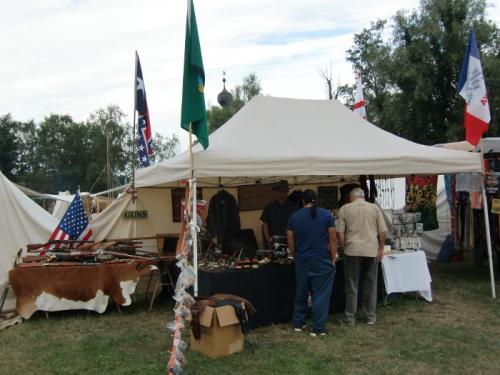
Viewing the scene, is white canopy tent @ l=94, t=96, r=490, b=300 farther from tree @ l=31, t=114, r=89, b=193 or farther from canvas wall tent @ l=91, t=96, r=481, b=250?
tree @ l=31, t=114, r=89, b=193

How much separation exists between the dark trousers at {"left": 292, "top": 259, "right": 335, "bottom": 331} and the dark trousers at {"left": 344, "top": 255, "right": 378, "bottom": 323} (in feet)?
1.30

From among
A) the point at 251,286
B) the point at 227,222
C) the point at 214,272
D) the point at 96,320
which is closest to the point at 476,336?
the point at 251,286

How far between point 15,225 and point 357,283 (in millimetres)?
4864

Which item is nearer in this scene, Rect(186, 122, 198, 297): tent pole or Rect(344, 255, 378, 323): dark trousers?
Rect(186, 122, 198, 297): tent pole

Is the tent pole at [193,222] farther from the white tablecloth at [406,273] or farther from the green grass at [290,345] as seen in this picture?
the white tablecloth at [406,273]

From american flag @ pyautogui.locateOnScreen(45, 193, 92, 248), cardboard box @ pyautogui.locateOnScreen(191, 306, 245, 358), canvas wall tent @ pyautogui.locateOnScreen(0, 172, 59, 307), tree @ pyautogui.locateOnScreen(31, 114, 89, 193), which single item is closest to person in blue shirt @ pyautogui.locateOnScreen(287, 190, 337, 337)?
cardboard box @ pyautogui.locateOnScreen(191, 306, 245, 358)

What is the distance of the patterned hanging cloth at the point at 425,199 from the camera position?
8.38 meters

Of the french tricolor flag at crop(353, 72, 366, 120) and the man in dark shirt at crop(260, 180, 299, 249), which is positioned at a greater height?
the french tricolor flag at crop(353, 72, 366, 120)

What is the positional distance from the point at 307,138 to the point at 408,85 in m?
12.6

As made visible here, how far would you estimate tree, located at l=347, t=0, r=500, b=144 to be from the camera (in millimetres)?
16547

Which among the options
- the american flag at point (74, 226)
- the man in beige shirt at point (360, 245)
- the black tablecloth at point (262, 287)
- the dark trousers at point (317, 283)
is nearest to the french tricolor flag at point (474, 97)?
the man in beige shirt at point (360, 245)

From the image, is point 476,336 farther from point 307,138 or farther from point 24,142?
point 24,142

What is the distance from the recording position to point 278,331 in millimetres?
4930

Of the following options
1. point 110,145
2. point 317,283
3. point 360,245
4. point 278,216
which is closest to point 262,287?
point 317,283
